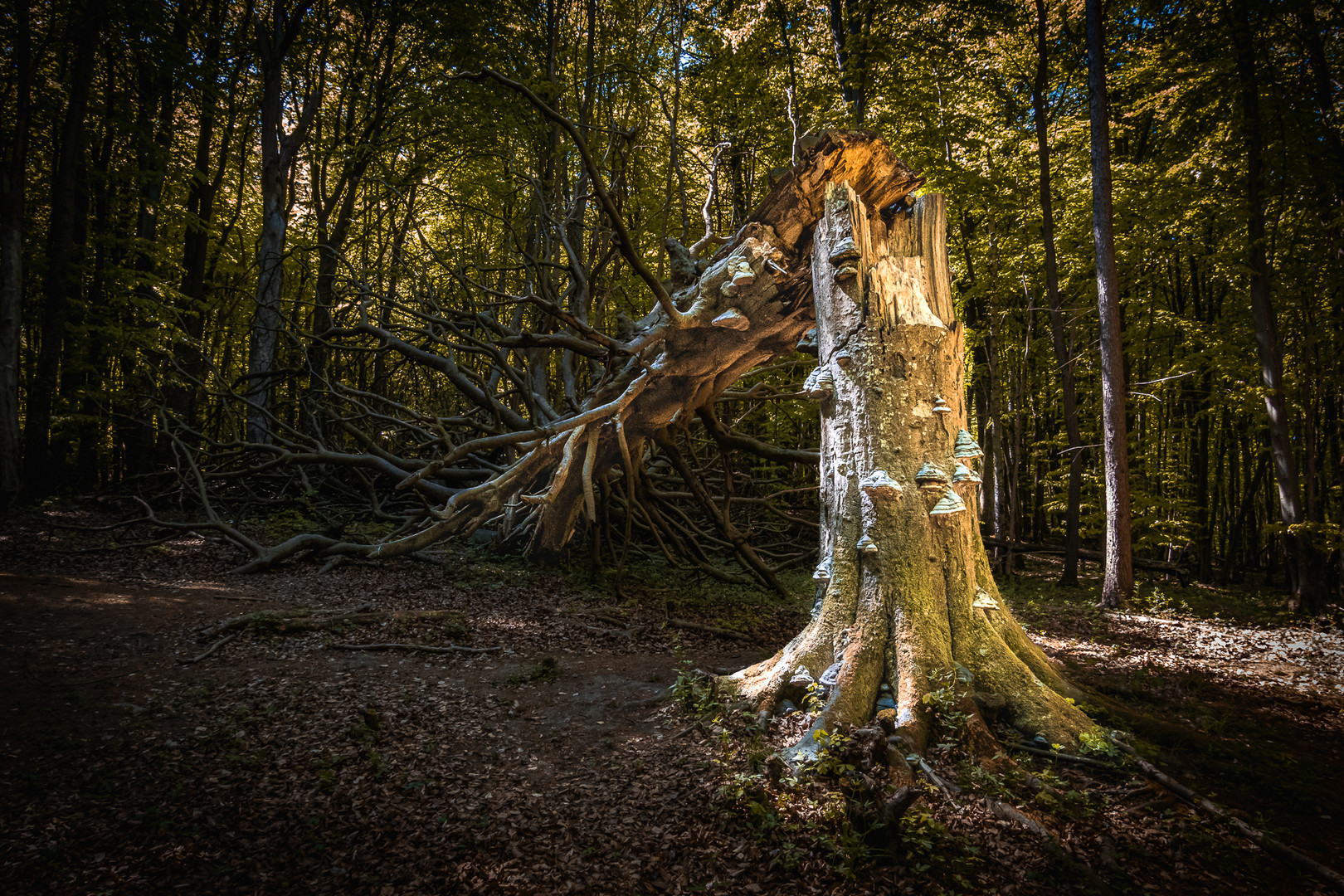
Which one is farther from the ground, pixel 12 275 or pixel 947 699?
pixel 12 275

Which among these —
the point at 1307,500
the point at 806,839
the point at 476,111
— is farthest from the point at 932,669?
the point at 476,111

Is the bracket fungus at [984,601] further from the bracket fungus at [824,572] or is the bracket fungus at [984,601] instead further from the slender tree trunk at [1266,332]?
the slender tree trunk at [1266,332]

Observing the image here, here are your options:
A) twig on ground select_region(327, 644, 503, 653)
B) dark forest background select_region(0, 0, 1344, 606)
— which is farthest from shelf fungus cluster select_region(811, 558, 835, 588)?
dark forest background select_region(0, 0, 1344, 606)

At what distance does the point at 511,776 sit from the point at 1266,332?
1091 centimetres

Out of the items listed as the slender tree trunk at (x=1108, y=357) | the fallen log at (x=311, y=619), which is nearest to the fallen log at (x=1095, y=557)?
the slender tree trunk at (x=1108, y=357)

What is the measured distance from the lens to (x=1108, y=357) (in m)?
7.75

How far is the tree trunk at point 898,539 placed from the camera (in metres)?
3.14

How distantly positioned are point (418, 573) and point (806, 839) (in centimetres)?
591

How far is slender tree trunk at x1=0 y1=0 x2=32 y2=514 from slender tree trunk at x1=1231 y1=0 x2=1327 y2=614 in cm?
1746

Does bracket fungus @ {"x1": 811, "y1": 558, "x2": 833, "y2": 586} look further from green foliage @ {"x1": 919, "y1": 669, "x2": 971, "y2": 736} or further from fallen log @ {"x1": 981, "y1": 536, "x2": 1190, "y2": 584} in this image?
fallen log @ {"x1": 981, "y1": 536, "x2": 1190, "y2": 584}

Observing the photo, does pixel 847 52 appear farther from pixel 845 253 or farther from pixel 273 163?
pixel 273 163

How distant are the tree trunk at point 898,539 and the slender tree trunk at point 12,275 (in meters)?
11.7

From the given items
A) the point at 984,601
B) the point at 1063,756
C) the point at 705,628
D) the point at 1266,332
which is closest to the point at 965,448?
the point at 984,601

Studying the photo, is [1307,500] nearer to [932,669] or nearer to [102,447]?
[932,669]
